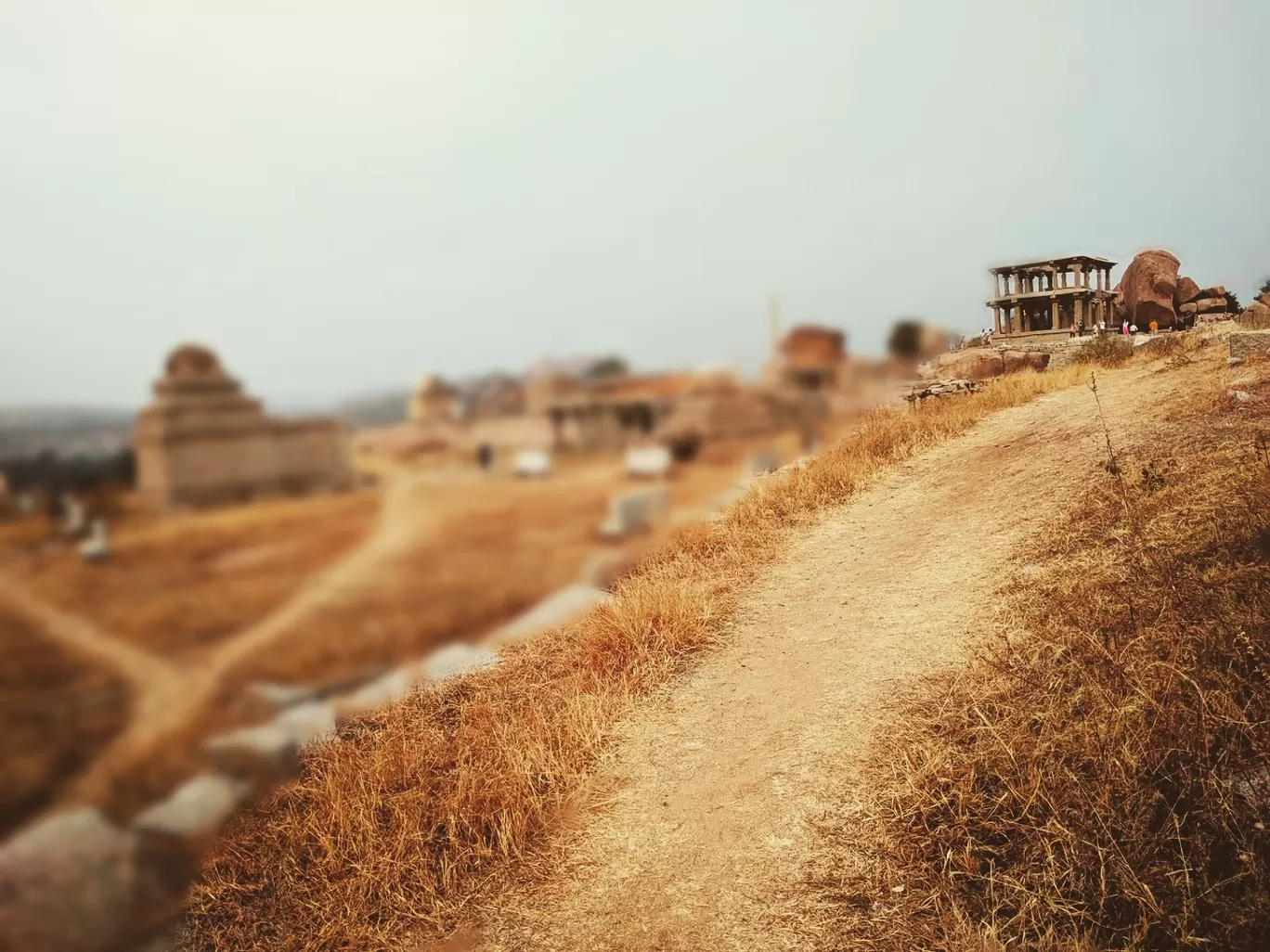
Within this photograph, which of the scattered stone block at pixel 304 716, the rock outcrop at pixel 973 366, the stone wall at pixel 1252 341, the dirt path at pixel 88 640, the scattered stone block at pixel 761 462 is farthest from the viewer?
the stone wall at pixel 1252 341

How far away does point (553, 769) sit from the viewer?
4027 mm

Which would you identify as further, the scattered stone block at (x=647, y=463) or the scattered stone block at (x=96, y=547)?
the scattered stone block at (x=647, y=463)

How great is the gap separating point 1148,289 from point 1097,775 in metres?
4.28

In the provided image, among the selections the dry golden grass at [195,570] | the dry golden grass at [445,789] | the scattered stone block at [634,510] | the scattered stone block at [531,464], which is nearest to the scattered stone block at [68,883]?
the dry golden grass at [195,570]

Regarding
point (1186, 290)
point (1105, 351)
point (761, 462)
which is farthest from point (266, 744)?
point (1186, 290)

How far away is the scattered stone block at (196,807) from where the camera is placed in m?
1.20

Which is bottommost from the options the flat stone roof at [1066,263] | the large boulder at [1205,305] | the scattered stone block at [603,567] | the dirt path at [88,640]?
the scattered stone block at [603,567]

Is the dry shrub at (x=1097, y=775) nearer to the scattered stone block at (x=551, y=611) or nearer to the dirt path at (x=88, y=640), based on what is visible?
the scattered stone block at (x=551, y=611)

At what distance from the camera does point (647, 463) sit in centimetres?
172

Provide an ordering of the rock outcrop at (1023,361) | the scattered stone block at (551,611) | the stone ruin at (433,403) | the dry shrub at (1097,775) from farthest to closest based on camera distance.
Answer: the rock outcrop at (1023,361)
the dry shrub at (1097,775)
the scattered stone block at (551,611)
the stone ruin at (433,403)

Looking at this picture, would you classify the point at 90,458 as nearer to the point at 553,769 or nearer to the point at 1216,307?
the point at 553,769

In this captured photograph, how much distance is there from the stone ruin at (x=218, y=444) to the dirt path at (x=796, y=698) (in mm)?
2821

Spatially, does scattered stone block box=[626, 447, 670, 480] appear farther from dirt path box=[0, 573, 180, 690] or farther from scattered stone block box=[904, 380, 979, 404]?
scattered stone block box=[904, 380, 979, 404]

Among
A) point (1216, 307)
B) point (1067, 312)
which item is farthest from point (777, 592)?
point (1216, 307)
